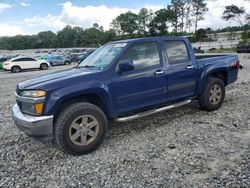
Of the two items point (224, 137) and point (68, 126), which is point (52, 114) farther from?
point (224, 137)

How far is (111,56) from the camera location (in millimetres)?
4656

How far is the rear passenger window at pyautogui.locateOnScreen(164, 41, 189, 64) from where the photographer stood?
516 centimetres

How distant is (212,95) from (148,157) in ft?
9.33

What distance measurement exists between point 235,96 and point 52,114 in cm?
568

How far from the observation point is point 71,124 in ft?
12.9

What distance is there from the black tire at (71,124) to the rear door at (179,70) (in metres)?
1.66

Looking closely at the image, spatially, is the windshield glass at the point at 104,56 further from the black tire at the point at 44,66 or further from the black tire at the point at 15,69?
the black tire at the point at 44,66

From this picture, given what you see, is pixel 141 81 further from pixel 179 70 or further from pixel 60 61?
pixel 60 61

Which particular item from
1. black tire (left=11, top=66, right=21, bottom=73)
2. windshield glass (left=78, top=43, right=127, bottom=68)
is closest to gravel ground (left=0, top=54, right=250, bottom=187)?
windshield glass (left=78, top=43, right=127, bottom=68)

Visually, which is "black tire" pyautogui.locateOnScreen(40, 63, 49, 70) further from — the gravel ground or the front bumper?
the front bumper

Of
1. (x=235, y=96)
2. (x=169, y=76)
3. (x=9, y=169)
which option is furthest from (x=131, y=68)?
(x=235, y=96)

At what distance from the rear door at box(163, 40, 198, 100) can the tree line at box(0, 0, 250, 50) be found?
46.0 m

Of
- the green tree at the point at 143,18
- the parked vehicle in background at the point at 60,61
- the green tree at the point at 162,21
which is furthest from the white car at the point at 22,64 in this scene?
the green tree at the point at 143,18

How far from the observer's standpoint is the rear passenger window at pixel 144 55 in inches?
184
